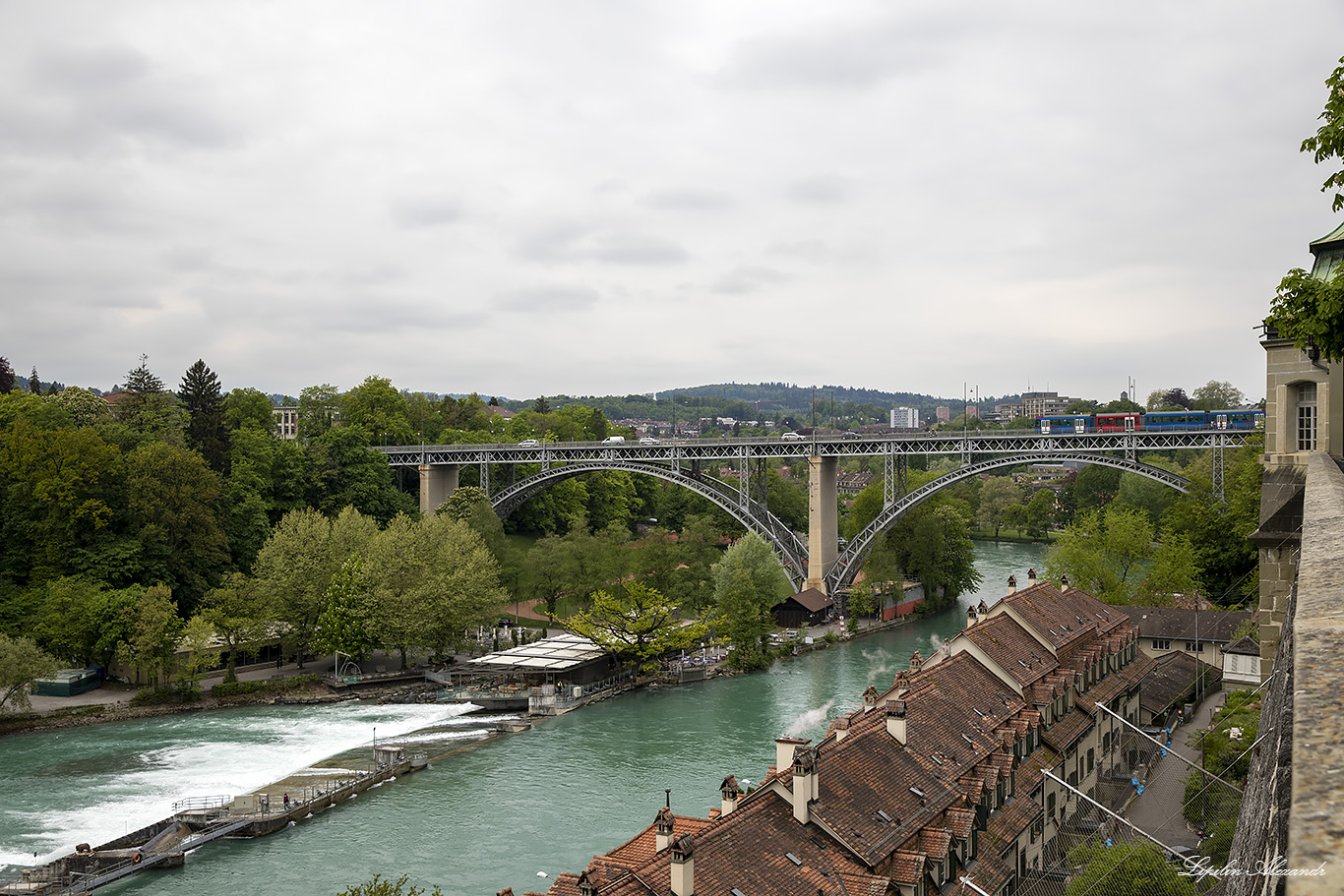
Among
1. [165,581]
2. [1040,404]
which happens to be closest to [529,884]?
[165,581]

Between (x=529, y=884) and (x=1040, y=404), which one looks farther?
(x=1040, y=404)

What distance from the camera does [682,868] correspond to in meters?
11.5

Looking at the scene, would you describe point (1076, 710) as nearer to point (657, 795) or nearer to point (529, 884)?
point (657, 795)

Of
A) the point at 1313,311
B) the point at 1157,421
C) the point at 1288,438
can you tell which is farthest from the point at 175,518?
the point at 1157,421

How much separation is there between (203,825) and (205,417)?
30.3m

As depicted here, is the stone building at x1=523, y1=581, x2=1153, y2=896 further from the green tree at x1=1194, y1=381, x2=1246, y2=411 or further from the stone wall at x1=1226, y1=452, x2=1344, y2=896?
the green tree at x1=1194, y1=381, x2=1246, y2=411

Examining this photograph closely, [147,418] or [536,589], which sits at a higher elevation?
[147,418]

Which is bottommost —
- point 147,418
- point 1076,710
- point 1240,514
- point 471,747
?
point 471,747

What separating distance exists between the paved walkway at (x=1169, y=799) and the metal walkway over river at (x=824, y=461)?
69.2 ft

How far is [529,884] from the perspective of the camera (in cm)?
1945

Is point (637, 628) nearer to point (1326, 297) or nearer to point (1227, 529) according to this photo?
point (1227, 529)

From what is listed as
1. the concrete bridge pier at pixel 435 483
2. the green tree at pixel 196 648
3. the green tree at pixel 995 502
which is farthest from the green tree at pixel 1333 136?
the green tree at pixel 995 502

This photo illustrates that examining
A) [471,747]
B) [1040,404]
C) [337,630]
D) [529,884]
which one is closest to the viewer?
[529,884]

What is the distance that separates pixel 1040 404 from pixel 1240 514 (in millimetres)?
147008
